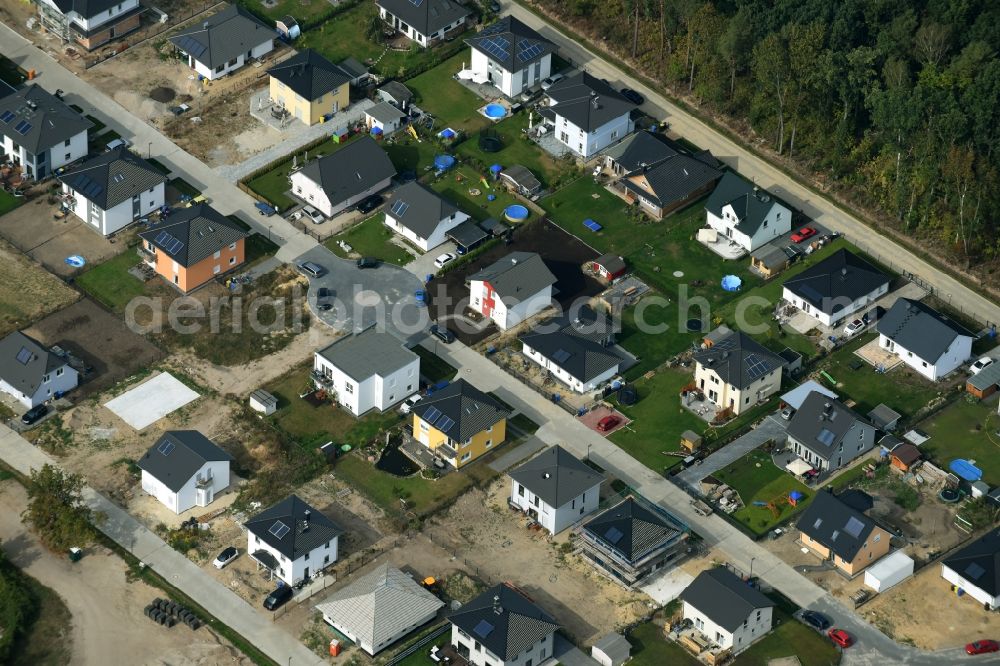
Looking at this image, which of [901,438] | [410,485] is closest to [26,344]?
[410,485]

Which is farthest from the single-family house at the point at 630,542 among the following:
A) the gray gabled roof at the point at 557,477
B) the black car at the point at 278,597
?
the black car at the point at 278,597

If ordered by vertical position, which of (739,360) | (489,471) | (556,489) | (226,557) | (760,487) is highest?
(739,360)

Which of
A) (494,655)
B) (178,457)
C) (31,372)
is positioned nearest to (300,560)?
(178,457)

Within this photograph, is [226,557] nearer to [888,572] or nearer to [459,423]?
[459,423]

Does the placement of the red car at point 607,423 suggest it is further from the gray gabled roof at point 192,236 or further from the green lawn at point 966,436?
the gray gabled roof at point 192,236

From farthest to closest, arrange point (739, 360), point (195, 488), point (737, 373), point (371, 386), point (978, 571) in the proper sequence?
point (739, 360)
point (737, 373)
point (371, 386)
point (195, 488)
point (978, 571)

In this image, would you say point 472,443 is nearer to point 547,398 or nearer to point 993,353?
point 547,398
